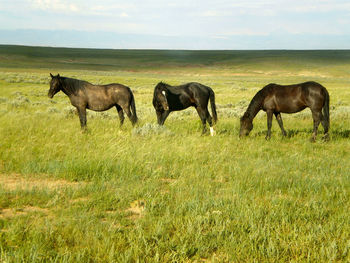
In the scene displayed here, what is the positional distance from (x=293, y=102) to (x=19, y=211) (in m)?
9.04

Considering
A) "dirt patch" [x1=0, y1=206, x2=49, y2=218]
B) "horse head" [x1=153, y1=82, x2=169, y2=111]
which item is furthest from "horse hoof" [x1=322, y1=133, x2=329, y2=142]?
"dirt patch" [x1=0, y1=206, x2=49, y2=218]

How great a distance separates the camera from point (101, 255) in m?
3.53

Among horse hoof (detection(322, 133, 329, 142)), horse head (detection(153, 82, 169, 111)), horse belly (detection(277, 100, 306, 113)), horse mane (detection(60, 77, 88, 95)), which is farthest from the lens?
horse mane (detection(60, 77, 88, 95))

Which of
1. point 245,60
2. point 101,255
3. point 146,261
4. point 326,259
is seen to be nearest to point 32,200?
point 101,255

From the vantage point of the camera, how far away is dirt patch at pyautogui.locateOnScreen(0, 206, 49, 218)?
4.52 meters

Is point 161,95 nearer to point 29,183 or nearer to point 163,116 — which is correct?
point 163,116

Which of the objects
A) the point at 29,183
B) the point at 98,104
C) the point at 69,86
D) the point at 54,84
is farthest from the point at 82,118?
the point at 29,183

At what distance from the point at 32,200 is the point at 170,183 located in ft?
7.56

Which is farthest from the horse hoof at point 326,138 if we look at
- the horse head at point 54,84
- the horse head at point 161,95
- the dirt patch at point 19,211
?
the horse head at point 54,84

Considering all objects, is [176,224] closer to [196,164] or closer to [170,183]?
[170,183]

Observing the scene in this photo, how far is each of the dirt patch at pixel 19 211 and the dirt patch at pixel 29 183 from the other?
2.04 ft

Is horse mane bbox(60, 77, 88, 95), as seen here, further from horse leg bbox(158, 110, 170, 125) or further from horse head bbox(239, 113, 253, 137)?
horse head bbox(239, 113, 253, 137)

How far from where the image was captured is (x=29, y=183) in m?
5.72

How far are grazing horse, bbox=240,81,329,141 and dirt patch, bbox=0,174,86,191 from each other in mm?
6748
